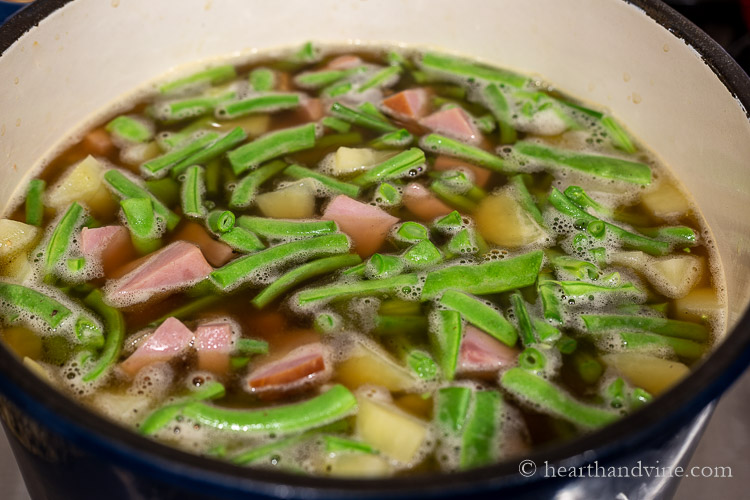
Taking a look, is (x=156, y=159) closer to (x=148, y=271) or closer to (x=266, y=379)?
(x=148, y=271)

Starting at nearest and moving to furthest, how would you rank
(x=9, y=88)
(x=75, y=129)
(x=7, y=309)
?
(x=7, y=309) < (x=9, y=88) < (x=75, y=129)

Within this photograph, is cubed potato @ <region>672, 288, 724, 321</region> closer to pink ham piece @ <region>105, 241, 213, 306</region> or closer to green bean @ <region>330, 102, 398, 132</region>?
green bean @ <region>330, 102, 398, 132</region>

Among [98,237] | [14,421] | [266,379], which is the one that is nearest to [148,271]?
[98,237]

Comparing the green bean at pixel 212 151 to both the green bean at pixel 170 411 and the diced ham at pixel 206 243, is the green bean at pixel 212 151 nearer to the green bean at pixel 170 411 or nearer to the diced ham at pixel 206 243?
the diced ham at pixel 206 243

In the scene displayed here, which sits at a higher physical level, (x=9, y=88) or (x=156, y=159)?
(x=9, y=88)

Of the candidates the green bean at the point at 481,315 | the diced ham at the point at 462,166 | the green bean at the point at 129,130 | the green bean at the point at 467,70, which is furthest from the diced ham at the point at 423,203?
the green bean at the point at 129,130

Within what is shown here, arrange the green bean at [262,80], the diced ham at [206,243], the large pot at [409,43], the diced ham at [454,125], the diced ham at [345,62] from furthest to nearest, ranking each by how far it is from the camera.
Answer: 1. the diced ham at [345,62]
2. the green bean at [262,80]
3. the diced ham at [454,125]
4. the diced ham at [206,243]
5. the large pot at [409,43]
